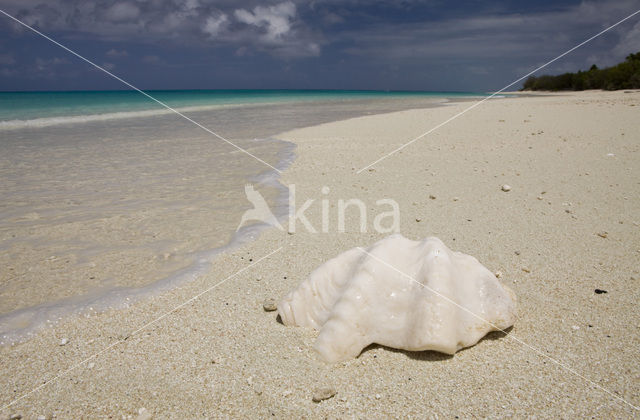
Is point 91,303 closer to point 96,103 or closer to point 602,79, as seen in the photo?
point 96,103

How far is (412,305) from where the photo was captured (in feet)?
7.17

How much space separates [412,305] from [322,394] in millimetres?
687

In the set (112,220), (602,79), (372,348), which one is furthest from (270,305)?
(602,79)

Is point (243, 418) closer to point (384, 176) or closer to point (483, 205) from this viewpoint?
point (483, 205)

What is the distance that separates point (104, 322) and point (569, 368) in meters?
2.94

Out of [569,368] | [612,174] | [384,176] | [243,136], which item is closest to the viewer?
[569,368]

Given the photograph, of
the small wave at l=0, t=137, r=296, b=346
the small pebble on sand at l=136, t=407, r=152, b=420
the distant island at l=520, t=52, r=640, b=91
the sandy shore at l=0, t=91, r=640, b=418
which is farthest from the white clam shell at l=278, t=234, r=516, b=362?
the distant island at l=520, t=52, r=640, b=91

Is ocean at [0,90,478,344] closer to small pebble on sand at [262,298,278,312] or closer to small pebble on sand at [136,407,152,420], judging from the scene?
small pebble on sand at [262,298,278,312]

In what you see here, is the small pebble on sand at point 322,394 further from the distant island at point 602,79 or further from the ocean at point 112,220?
the distant island at point 602,79

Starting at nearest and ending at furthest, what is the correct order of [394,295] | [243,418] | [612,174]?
[243,418] → [394,295] → [612,174]

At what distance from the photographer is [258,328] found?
2.54 m

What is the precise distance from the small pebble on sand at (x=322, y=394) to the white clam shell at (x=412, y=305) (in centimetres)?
22

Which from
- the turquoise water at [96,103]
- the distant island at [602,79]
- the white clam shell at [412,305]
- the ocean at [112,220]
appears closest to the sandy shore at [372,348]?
the white clam shell at [412,305]

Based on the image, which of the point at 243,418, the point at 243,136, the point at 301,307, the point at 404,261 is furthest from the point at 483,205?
the point at 243,136
